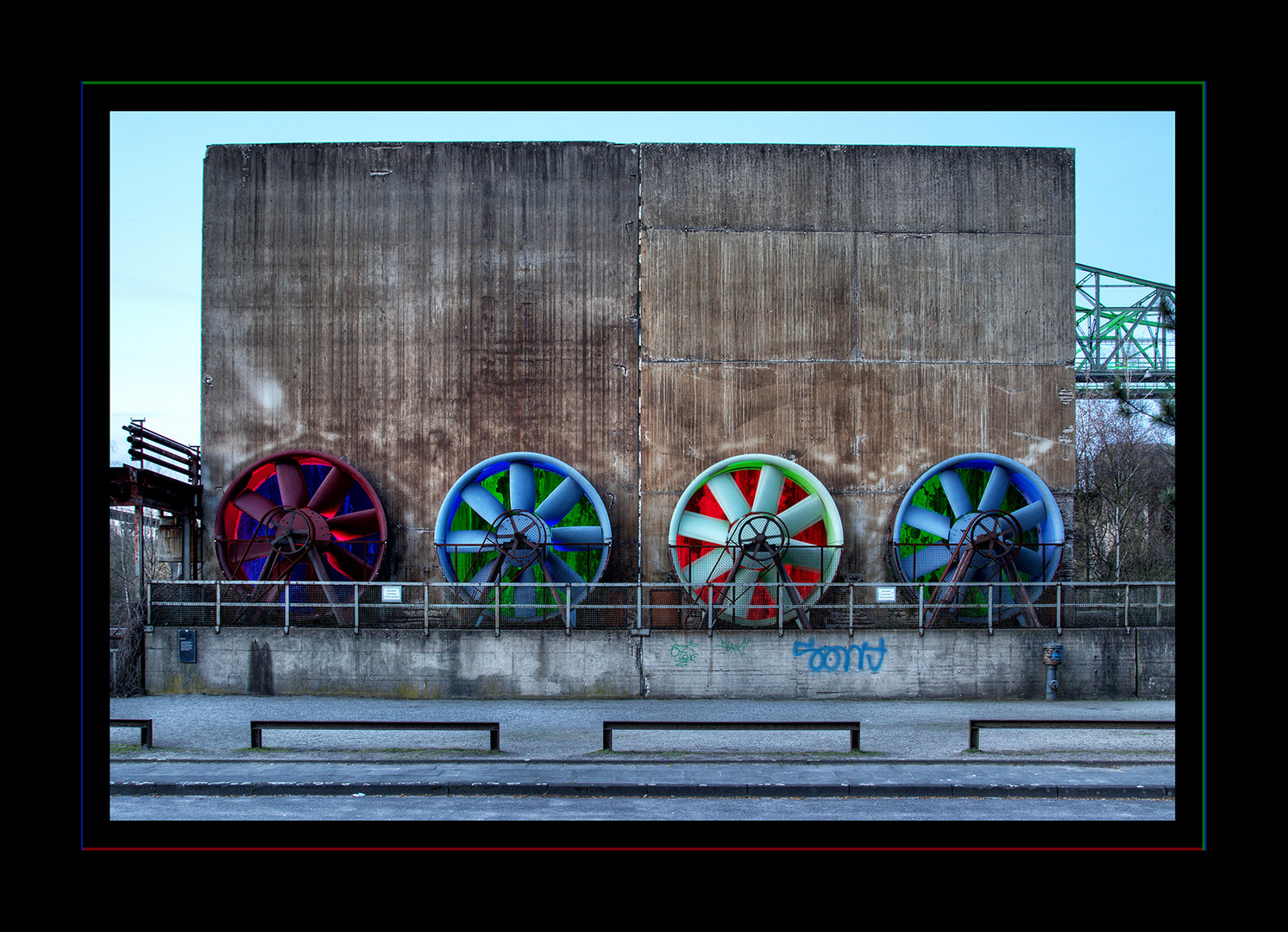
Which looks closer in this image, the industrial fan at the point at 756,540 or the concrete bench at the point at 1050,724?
the concrete bench at the point at 1050,724

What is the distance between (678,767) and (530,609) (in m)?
8.21

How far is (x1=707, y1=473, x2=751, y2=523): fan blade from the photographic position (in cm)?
1712

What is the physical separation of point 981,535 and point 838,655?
3.83m

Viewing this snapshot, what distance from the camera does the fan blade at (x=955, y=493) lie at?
17641mm

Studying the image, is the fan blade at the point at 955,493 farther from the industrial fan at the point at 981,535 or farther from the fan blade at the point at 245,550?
the fan blade at the point at 245,550

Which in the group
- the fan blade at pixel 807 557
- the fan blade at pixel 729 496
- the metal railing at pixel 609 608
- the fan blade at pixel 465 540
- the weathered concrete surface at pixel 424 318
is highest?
the weathered concrete surface at pixel 424 318

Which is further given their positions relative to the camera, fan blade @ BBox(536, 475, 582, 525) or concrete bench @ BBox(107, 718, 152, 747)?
fan blade @ BBox(536, 475, 582, 525)

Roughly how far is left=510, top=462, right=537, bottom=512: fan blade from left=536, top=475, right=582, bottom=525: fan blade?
0.82ft

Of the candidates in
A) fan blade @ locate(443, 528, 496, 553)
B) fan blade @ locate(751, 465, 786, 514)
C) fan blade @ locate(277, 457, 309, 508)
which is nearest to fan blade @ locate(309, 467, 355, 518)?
fan blade @ locate(277, 457, 309, 508)

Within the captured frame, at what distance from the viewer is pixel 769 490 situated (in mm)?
17328

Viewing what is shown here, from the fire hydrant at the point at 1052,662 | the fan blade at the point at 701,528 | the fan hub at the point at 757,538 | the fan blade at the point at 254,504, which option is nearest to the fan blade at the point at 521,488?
the fan blade at the point at 701,528

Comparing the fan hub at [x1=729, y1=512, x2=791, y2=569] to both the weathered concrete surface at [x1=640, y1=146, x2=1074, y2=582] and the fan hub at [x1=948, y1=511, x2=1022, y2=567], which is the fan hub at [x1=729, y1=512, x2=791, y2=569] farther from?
the fan hub at [x1=948, y1=511, x2=1022, y2=567]

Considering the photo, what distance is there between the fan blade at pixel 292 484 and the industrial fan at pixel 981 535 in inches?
453

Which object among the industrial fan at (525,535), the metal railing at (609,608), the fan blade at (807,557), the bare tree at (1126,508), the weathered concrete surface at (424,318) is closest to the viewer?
the metal railing at (609,608)
